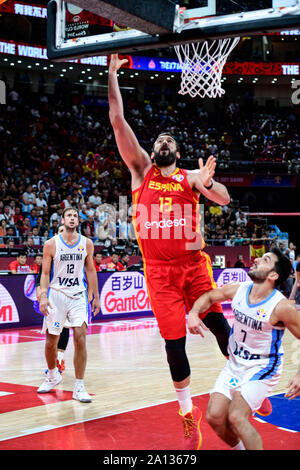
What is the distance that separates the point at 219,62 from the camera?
7.02 metres

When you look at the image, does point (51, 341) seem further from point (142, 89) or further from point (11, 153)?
point (142, 89)

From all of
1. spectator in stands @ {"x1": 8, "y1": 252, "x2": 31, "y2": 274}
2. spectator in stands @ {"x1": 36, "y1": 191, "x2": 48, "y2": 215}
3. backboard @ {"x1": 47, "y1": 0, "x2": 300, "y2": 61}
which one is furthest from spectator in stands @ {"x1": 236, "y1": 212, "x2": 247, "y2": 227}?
backboard @ {"x1": 47, "y1": 0, "x2": 300, "y2": 61}

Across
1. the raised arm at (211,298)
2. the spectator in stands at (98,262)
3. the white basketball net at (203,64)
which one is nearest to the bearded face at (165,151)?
the raised arm at (211,298)

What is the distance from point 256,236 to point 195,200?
1653 centimetres

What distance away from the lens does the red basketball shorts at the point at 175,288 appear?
4.63 metres

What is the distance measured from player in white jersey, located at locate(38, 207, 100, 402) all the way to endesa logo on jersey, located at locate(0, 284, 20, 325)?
4.86 meters

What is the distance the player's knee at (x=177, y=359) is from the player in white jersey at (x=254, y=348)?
1.65ft

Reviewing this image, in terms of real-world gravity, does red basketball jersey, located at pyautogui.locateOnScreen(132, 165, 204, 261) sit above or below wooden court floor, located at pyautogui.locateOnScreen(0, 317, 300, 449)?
above

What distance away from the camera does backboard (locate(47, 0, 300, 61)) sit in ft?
15.7

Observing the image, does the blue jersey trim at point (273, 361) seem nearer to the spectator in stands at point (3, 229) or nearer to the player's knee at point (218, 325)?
the player's knee at point (218, 325)

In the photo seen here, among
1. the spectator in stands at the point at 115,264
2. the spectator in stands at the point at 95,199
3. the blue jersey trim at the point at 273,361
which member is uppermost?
the spectator in stands at the point at 95,199

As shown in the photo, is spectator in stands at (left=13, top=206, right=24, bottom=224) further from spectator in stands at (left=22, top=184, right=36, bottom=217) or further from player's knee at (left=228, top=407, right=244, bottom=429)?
player's knee at (left=228, top=407, right=244, bottom=429)

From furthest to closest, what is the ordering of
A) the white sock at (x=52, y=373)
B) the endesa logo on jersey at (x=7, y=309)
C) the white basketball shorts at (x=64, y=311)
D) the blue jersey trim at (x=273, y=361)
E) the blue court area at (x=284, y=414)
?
the endesa logo on jersey at (x=7, y=309)
the white sock at (x=52, y=373)
the white basketball shorts at (x=64, y=311)
the blue court area at (x=284, y=414)
the blue jersey trim at (x=273, y=361)
